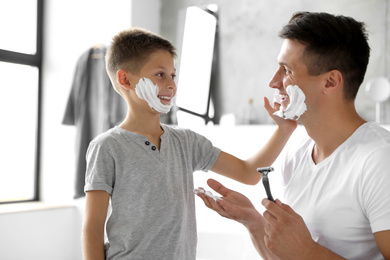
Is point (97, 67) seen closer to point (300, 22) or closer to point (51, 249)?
point (51, 249)

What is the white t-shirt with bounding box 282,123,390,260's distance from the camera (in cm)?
104

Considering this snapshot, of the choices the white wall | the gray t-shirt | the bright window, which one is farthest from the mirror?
the gray t-shirt


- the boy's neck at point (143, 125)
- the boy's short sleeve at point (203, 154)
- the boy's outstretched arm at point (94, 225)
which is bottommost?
the boy's outstretched arm at point (94, 225)

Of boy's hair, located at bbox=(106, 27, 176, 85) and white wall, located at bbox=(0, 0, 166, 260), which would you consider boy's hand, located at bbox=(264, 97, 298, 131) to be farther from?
white wall, located at bbox=(0, 0, 166, 260)

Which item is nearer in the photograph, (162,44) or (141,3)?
(162,44)

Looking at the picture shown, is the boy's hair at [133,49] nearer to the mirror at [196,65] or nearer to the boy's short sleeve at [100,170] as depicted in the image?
the boy's short sleeve at [100,170]

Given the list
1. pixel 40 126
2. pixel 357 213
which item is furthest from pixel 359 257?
pixel 40 126

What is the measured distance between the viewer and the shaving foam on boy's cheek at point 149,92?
140 cm

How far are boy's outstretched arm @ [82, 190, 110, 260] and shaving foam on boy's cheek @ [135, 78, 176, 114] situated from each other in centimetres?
32

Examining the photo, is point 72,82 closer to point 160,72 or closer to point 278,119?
point 160,72

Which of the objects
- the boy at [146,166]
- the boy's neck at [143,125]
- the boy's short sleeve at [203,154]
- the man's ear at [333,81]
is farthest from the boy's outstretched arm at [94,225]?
the man's ear at [333,81]

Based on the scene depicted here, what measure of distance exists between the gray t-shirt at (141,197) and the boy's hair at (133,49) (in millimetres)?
227

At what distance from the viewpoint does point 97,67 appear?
3.32 meters

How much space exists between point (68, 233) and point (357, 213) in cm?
279
